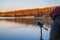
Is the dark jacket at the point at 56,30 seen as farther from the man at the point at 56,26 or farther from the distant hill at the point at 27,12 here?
the distant hill at the point at 27,12

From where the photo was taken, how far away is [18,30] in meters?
3.25

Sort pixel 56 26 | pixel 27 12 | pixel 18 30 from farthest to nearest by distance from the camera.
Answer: pixel 18 30 → pixel 27 12 → pixel 56 26

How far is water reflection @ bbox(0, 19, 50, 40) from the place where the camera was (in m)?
3.09

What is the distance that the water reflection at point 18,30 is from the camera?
309 centimetres

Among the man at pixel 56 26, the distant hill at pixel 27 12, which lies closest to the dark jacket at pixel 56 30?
the man at pixel 56 26

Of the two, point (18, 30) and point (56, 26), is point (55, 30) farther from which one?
point (18, 30)

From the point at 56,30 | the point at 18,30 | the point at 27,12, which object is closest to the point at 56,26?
the point at 56,30

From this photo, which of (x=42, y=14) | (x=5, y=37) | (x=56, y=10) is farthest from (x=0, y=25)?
(x=56, y=10)

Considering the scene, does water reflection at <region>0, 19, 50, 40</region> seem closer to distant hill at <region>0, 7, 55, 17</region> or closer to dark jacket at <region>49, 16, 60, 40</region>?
distant hill at <region>0, 7, 55, 17</region>

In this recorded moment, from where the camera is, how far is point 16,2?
122 inches

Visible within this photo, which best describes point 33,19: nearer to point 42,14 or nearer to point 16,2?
point 42,14

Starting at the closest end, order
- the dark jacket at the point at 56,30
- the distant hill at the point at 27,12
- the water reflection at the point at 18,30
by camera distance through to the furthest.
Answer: the dark jacket at the point at 56,30, the distant hill at the point at 27,12, the water reflection at the point at 18,30

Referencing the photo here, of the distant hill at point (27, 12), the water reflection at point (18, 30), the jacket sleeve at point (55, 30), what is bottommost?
the water reflection at point (18, 30)

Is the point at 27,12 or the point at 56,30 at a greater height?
the point at 56,30
